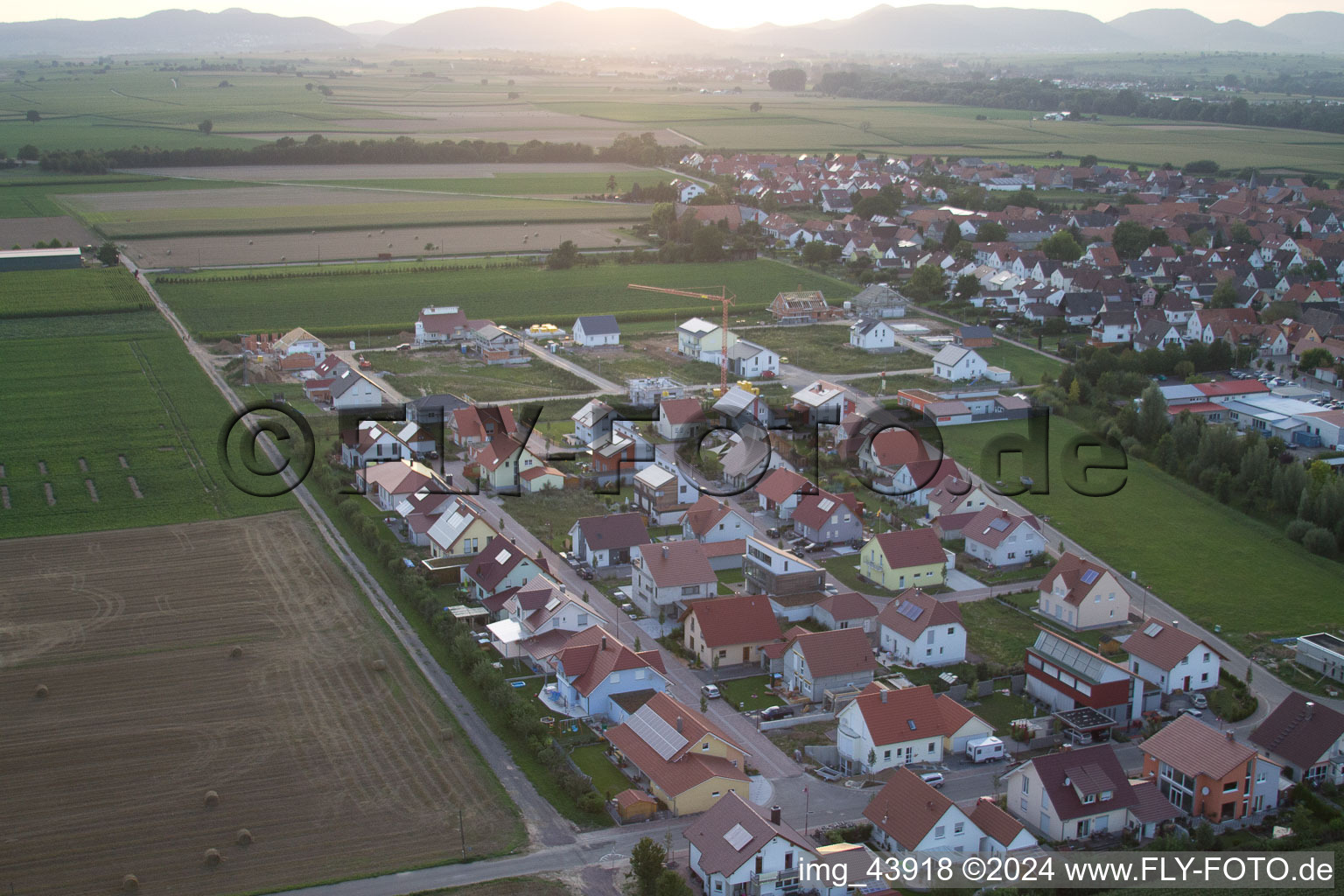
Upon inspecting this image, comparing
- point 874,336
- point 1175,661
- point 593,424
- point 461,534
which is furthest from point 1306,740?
point 874,336

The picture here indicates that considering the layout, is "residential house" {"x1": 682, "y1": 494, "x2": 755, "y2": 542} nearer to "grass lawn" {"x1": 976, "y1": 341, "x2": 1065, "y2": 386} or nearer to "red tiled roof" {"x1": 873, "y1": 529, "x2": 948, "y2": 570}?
"red tiled roof" {"x1": 873, "y1": 529, "x2": 948, "y2": 570}

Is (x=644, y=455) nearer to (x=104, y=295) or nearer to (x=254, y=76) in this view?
(x=104, y=295)

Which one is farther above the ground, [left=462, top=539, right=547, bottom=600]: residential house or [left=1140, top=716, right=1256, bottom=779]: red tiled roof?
[left=462, top=539, right=547, bottom=600]: residential house

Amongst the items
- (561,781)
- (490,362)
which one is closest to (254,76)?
(490,362)

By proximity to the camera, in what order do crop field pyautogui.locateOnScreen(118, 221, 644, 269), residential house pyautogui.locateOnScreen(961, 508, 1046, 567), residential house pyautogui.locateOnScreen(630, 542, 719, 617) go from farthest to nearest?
crop field pyautogui.locateOnScreen(118, 221, 644, 269) → residential house pyautogui.locateOnScreen(961, 508, 1046, 567) → residential house pyautogui.locateOnScreen(630, 542, 719, 617)

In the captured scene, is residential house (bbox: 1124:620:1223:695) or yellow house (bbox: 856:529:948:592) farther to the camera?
yellow house (bbox: 856:529:948:592)

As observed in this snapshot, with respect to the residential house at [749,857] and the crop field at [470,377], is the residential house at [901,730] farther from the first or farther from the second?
the crop field at [470,377]

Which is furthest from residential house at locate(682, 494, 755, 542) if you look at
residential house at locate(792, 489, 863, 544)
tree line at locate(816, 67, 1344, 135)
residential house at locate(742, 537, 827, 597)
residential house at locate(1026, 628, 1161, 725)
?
tree line at locate(816, 67, 1344, 135)
